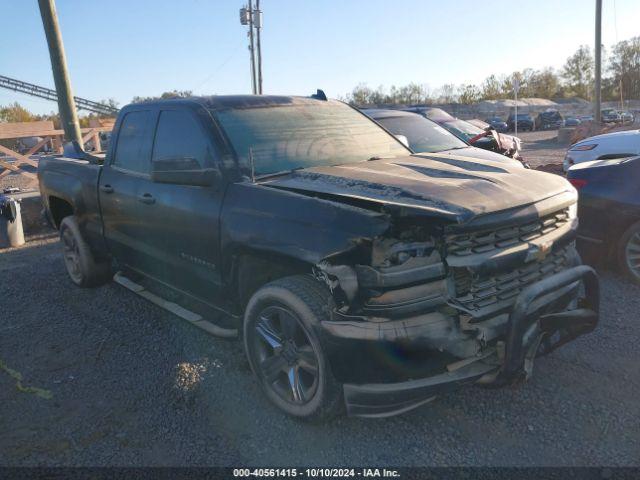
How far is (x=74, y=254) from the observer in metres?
5.69

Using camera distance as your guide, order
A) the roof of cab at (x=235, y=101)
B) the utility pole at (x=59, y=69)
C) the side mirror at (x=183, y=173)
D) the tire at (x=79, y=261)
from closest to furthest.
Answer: the side mirror at (x=183, y=173), the roof of cab at (x=235, y=101), the tire at (x=79, y=261), the utility pole at (x=59, y=69)

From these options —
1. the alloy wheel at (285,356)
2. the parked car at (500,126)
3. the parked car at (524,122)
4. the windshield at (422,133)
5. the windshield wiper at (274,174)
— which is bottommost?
the alloy wheel at (285,356)

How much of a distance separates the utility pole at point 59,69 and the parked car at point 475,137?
22.3 ft

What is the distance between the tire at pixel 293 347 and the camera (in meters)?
2.79

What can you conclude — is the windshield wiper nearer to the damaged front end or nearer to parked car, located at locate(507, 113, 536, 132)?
the damaged front end

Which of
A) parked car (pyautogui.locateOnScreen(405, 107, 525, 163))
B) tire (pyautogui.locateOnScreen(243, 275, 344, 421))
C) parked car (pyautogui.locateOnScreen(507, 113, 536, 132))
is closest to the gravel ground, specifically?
tire (pyautogui.locateOnScreen(243, 275, 344, 421))

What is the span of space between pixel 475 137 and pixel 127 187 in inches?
274

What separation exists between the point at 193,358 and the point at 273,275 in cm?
120

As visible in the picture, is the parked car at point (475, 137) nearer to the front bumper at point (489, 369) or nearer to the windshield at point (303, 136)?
the windshield at point (303, 136)

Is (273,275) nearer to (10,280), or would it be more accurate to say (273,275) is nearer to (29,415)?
(29,415)

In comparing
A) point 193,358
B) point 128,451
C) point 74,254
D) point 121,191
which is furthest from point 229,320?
point 74,254

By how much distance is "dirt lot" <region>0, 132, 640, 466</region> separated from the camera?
282 cm

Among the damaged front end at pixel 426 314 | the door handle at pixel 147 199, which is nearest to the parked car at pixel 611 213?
the damaged front end at pixel 426 314

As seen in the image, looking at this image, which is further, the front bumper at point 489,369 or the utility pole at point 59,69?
the utility pole at point 59,69
